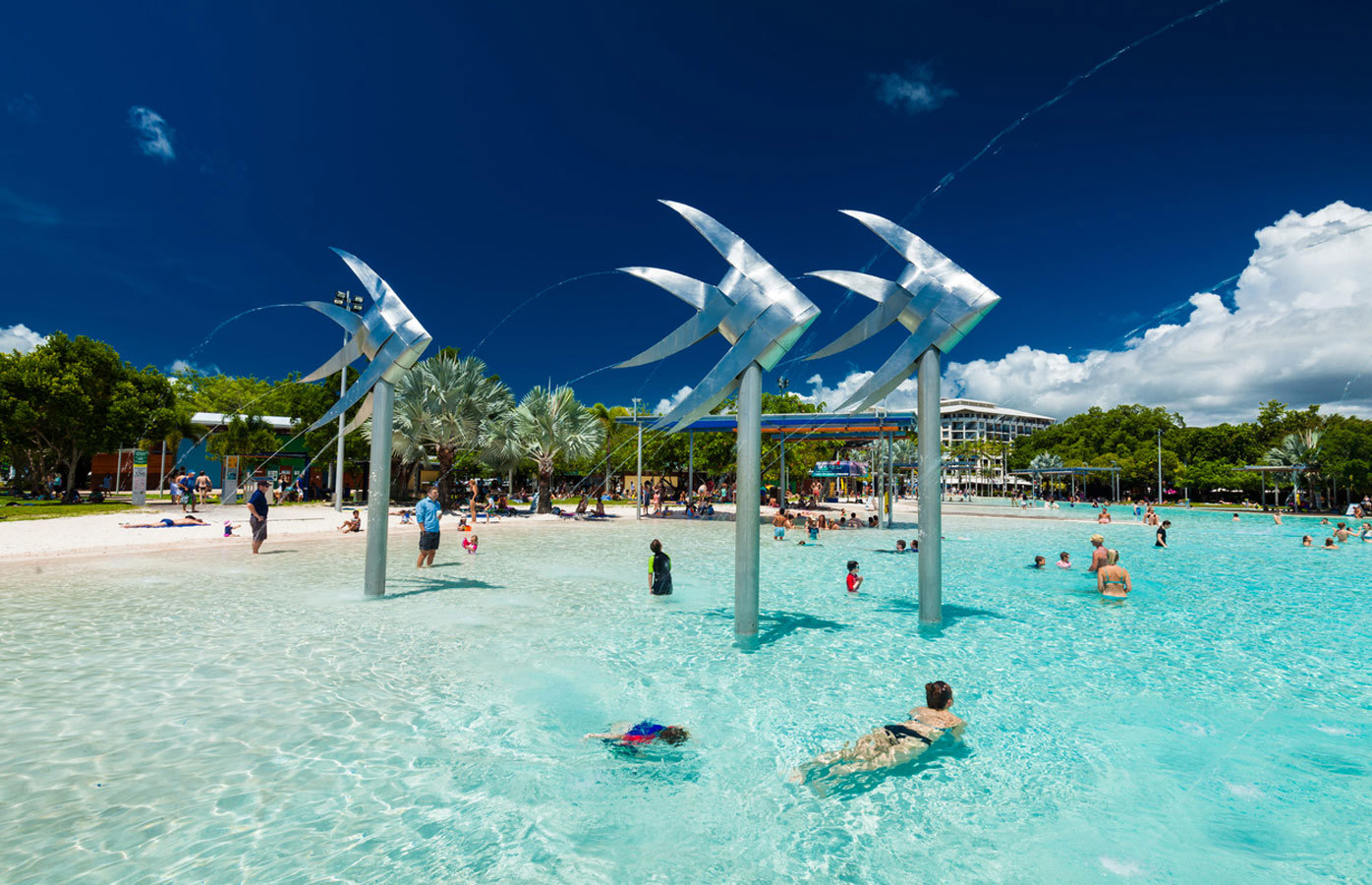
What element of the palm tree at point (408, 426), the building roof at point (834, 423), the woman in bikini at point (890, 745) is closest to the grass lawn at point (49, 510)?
the palm tree at point (408, 426)

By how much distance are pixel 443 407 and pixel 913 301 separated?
3233 cm

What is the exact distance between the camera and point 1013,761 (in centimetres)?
608

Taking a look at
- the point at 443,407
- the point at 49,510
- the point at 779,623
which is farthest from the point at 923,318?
the point at 49,510

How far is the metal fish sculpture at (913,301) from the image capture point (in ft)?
32.7

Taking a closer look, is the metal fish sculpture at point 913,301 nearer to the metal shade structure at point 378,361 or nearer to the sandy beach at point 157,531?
the metal shade structure at point 378,361

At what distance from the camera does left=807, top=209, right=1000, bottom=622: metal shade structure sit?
32.7 feet

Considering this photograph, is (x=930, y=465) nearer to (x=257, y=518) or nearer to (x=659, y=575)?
(x=659, y=575)

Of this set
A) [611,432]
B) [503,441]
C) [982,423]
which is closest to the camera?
[503,441]

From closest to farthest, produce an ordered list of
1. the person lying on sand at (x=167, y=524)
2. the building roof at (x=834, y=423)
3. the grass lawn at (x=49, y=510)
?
the person lying on sand at (x=167, y=524), the grass lawn at (x=49, y=510), the building roof at (x=834, y=423)

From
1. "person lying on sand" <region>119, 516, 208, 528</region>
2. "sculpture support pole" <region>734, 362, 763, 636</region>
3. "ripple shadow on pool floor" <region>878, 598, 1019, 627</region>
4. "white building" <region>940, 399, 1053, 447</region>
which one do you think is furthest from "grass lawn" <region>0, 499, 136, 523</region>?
"white building" <region>940, 399, 1053, 447</region>

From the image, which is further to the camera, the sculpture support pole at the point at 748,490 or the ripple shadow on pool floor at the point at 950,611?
the ripple shadow on pool floor at the point at 950,611

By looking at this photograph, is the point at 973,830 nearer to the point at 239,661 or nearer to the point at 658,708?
the point at 658,708

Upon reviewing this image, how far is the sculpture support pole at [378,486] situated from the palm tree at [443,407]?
24303 mm

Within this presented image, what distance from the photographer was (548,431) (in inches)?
1453
